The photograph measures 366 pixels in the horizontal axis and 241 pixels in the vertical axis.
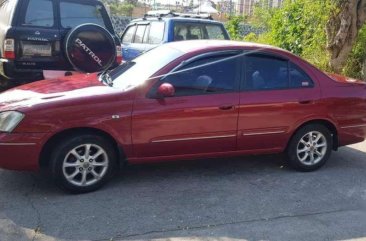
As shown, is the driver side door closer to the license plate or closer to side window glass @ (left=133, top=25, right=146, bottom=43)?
the license plate

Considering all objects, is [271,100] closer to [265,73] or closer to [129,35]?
[265,73]

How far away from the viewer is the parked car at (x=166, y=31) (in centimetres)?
1027

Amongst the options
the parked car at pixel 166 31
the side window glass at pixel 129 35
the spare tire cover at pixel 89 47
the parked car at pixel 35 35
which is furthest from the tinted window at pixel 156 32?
the spare tire cover at pixel 89 47

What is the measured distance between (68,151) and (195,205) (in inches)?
51.5

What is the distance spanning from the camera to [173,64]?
Result: 16.5 ft

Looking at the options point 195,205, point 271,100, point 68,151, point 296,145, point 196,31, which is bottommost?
point 195,205

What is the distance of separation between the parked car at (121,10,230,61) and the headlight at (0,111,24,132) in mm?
5885

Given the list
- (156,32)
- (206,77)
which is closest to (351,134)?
(206,77)

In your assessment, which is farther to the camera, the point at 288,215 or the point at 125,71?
the point at 125,71

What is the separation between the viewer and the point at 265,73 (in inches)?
212

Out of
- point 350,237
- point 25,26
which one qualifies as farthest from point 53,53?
point 350,237

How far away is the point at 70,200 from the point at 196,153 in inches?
54.8

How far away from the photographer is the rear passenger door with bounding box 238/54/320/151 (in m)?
5.24

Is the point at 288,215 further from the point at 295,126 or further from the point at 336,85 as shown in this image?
the point at 336,85
